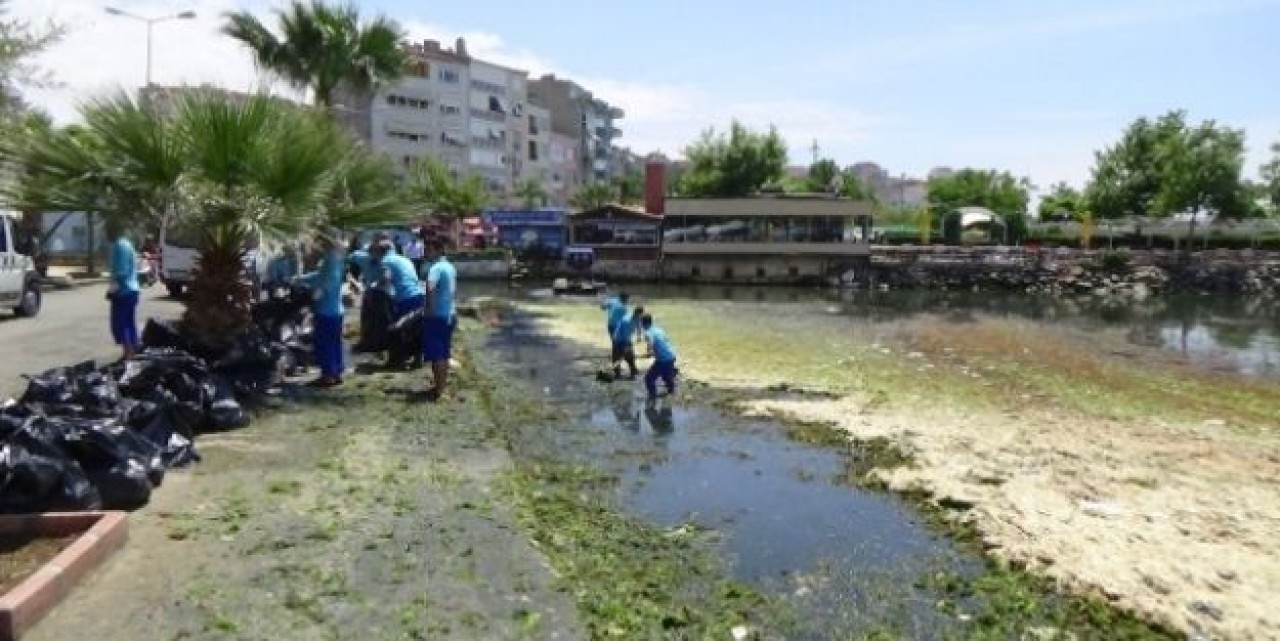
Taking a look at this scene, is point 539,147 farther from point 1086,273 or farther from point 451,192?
point 1086,273

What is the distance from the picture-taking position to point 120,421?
291 inches

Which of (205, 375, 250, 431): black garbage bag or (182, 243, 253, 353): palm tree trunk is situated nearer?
(205, 375, 250, 431): black garbage bag

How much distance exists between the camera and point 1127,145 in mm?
75438

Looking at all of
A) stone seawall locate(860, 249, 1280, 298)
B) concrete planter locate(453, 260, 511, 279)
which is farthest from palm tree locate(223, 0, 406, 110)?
stone seawall locate(860, 249, 1280, 298)

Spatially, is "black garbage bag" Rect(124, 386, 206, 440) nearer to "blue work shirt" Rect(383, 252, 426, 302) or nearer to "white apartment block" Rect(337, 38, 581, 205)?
"blue work shirt" Rect(383, 252, 426, 302)

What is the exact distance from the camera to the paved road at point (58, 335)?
520 inches

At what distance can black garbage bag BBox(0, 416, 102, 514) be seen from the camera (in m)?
6.10

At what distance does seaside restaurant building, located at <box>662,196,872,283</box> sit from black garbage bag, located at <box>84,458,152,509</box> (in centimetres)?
5026

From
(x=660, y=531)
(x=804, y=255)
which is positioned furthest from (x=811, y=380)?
(x=804, y=255)

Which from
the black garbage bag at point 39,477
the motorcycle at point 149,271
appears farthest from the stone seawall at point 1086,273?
the black garbage bag at point 39,477

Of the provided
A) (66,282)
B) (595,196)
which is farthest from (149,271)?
(595,196)

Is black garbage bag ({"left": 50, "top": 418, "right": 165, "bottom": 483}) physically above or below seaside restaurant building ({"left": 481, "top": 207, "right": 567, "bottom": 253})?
below

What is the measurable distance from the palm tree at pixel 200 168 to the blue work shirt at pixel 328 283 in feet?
2.66

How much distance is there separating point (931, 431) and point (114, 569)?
384 inches
